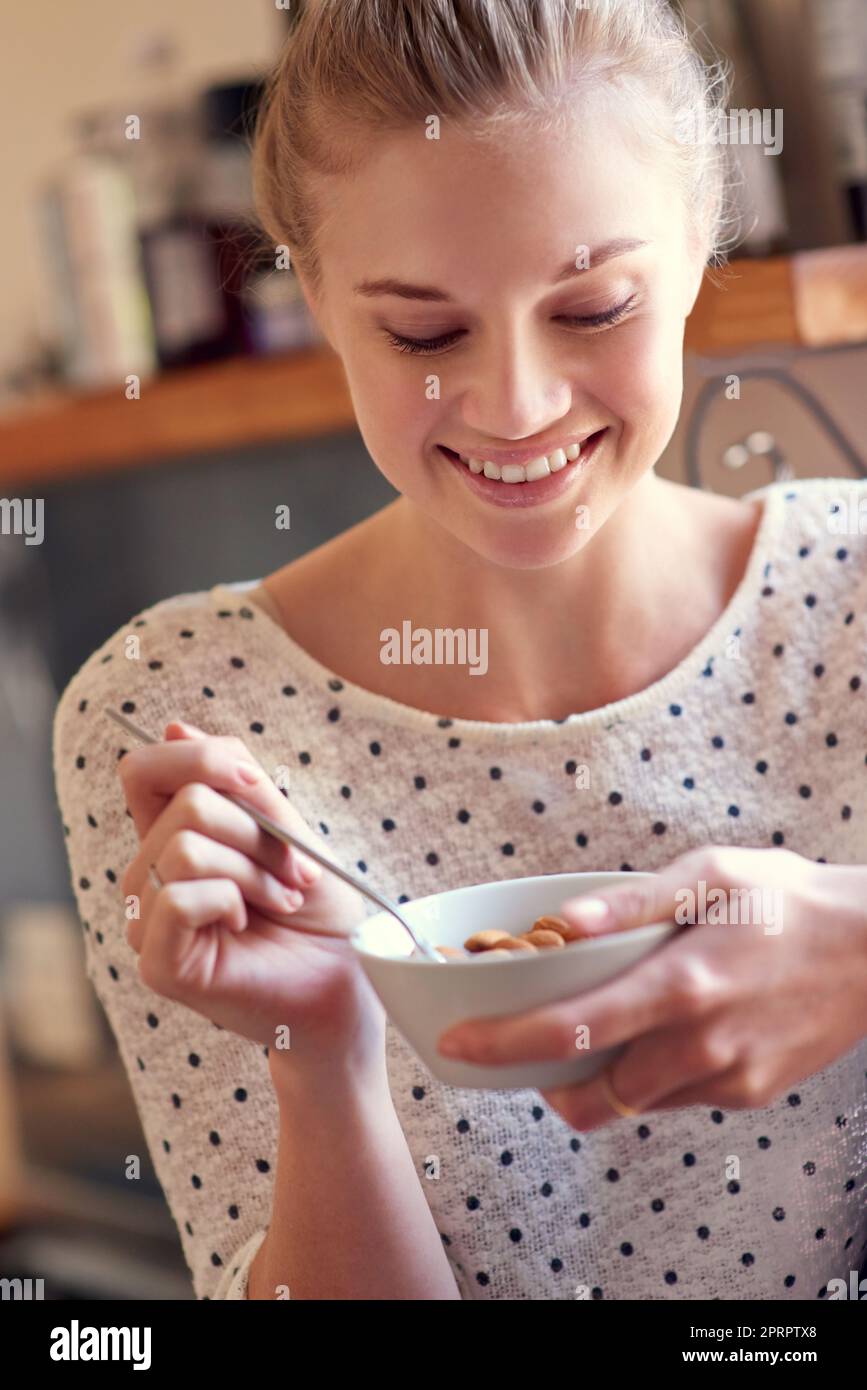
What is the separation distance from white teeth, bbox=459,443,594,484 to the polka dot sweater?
11 centimetres

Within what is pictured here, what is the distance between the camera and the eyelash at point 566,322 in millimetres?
500

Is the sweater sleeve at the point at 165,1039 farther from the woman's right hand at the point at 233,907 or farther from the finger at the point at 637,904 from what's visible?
the finger at the point at 637,904

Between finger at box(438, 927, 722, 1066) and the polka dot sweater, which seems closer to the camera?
finger at box(438, 927, 722, 1066)

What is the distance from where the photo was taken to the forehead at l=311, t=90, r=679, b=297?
0.48 metres

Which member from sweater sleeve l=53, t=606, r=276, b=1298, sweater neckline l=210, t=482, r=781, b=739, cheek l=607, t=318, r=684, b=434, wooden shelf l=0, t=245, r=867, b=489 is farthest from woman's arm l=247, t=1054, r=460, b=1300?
wooden shelf l=0, t=245, r=867, b=489

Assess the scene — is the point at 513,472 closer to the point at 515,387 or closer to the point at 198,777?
the point at 515,387

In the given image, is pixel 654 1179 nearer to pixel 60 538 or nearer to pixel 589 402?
pixel 589 402

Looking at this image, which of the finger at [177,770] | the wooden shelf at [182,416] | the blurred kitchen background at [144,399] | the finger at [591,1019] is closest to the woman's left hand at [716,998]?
the finger at [591,1019]

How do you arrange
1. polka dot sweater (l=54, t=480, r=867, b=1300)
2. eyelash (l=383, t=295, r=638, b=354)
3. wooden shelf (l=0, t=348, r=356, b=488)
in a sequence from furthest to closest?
1. wooden shelf (l=0, t=348, r=356, b=488)
2. polka dot sweater (l=54, t=480, r=867, b=1300)
3. eyelash (l=383, t=295, r=638, b=354)

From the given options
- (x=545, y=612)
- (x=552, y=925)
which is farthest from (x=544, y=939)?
(x=545, y=612)

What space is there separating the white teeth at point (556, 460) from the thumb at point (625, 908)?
0.54ft

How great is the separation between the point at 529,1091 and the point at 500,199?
341 mm

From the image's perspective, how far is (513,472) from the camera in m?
0.53

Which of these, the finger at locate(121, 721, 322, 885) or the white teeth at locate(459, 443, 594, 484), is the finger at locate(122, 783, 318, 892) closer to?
the finger at locate(121, 721, 322, 885)
